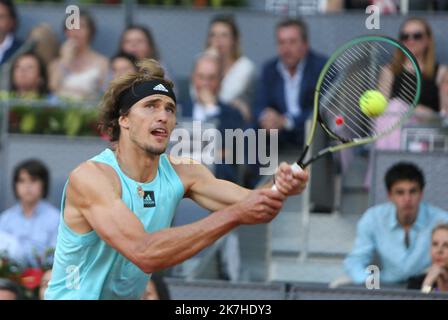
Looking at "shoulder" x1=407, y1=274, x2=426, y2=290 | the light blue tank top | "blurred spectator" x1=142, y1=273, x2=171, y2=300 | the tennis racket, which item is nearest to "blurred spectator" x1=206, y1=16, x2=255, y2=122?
the tennis racket

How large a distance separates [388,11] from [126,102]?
4147 millimetres

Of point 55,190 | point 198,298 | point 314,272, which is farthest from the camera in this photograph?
point 55,190

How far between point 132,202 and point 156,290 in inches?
61.4

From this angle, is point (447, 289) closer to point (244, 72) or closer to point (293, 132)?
point (293, 132)

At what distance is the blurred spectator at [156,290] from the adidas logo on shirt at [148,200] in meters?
1.45

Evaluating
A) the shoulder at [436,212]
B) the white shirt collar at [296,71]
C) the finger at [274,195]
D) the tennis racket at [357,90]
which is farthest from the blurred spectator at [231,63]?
the finger at [274,195]

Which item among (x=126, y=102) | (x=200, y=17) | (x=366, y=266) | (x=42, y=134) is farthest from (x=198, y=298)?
(x=200, y=17)

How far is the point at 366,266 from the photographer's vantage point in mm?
6676

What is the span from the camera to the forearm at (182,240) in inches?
168

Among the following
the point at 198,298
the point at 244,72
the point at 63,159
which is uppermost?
the point at 244,72

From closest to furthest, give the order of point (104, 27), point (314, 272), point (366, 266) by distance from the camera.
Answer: point (366, 266)
point (314, 272)
point (104, 27)

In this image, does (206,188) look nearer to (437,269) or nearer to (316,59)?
(437,269)

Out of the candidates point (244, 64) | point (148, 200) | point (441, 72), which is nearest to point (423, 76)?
point (441, 72)

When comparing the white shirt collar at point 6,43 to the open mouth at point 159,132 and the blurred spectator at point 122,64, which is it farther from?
the open mouth at point 159,132
